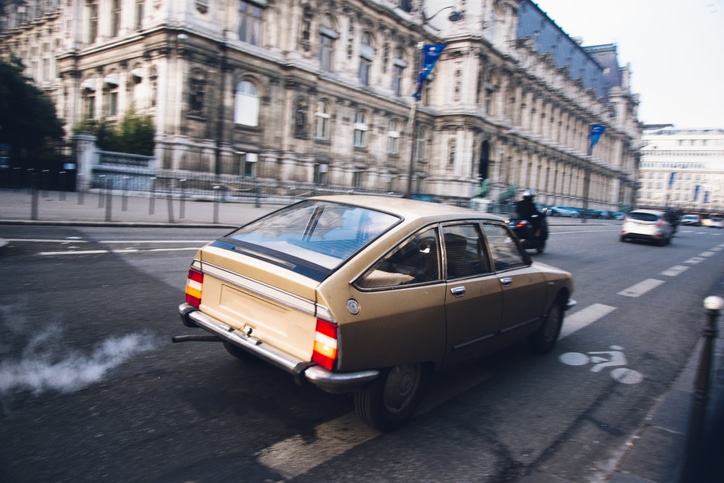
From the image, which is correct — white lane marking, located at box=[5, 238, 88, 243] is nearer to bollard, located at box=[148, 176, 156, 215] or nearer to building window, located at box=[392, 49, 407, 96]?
bollard, located at box=[148, 176, 156, 215]

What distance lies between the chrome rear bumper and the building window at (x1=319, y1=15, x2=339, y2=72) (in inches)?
1401

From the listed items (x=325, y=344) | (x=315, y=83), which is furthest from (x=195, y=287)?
(x=315, y=83)

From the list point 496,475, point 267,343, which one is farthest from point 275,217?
point 496,475

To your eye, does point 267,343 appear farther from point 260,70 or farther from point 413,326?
point 260,70

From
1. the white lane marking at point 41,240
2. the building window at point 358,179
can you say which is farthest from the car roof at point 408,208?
the building window at point 358,179

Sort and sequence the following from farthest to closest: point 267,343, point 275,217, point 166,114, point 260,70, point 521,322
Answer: point 260,70 < point 166,114 < point 521,322 < point 275,217 < point 267,343

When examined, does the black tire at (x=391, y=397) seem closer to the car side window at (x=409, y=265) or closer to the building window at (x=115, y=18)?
the car side window at (x=409, y=265)

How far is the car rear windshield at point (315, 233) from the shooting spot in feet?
11.4

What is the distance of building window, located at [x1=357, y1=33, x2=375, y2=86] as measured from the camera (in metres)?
40.6

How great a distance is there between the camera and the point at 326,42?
37469mm

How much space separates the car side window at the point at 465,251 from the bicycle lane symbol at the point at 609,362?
2025 millimetres

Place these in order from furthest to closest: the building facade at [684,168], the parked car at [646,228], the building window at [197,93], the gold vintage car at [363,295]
Result: the building facade at [684,168] → the building window at [197,93] → the parked car at [646,228] → the gold vintage car at [363,295]

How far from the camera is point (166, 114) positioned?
2750 cm

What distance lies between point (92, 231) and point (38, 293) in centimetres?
615
